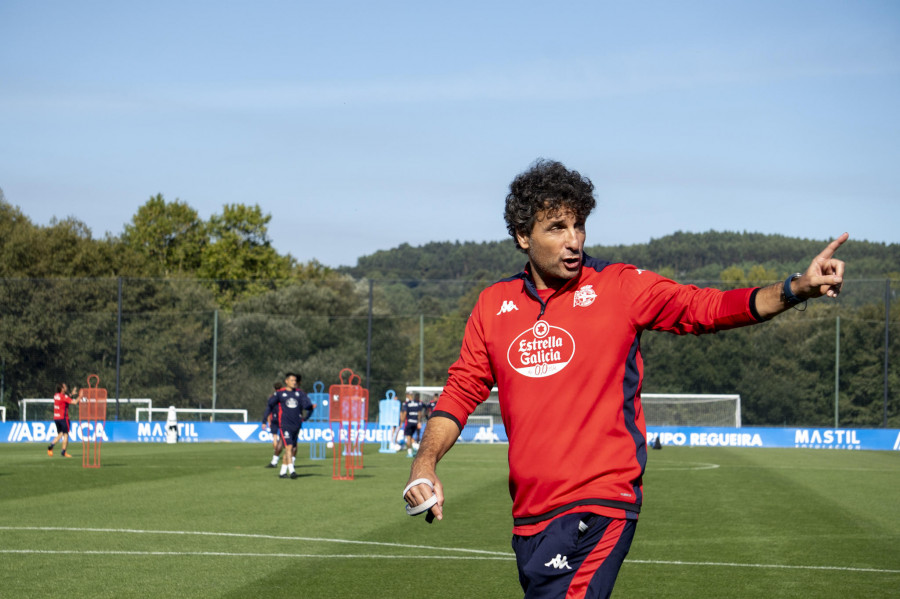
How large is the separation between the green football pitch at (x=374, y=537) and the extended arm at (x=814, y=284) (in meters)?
5.59

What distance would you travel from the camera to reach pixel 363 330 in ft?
160

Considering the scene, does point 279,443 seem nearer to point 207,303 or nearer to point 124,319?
point 124,319

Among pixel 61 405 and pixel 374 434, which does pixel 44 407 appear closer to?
pixel 374 434

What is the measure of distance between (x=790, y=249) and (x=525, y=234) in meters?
90.1

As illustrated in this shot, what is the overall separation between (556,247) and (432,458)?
0.89 meters

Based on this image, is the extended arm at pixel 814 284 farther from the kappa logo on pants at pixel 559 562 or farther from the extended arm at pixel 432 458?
the extended arm at pixel 432 458

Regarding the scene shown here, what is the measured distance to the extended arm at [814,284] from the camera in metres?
3.16

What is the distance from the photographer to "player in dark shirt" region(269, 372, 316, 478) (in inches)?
835

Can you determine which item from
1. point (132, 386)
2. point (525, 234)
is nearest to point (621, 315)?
point (525, 234)

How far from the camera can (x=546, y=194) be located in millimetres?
3865

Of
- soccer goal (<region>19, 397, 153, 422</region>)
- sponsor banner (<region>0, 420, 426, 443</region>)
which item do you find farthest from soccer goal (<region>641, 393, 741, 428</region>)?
soccer goal (<region>19, 397, 153, 422</region>)

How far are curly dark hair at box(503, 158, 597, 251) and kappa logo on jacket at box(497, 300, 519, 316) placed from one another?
0.28 m

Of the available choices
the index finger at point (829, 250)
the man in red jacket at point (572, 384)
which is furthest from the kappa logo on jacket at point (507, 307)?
the index finger at point (829, 250)

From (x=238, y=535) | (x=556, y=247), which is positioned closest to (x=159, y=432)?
(x=238, y=535)
